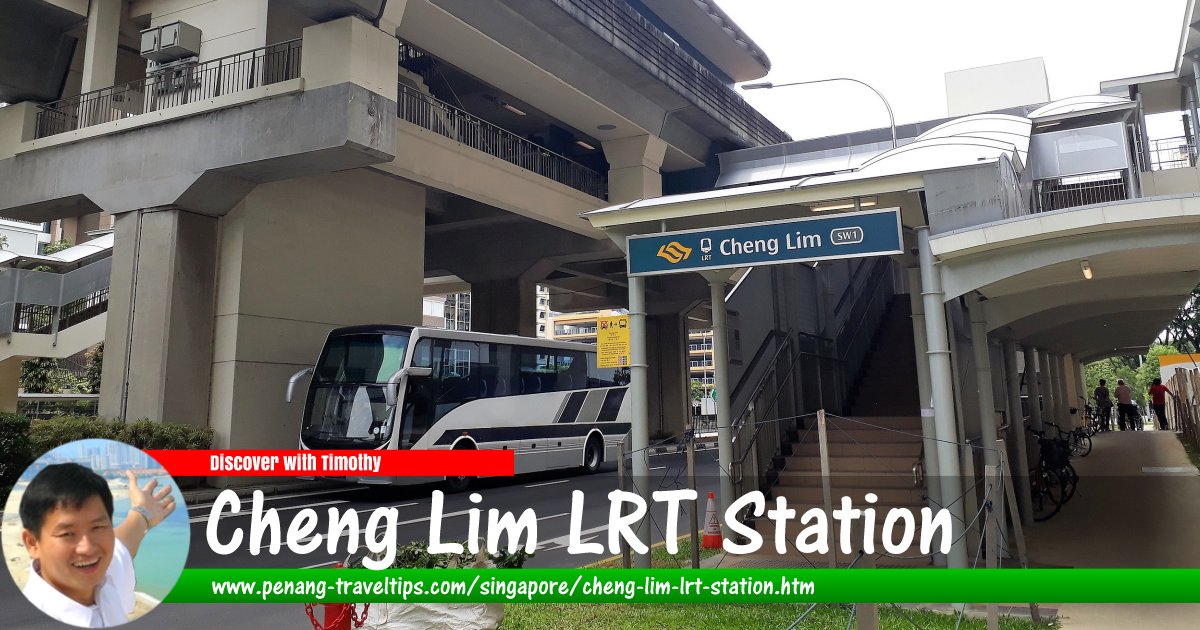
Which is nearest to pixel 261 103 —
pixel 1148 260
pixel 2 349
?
pixel 2 349

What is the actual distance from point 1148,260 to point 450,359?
41.0 feet

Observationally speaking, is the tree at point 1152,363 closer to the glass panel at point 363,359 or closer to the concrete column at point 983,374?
the concrete column at point 983,374

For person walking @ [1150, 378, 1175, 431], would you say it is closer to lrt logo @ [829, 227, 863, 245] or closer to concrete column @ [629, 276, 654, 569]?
lrt logo @ [829, 227, 863, 245]

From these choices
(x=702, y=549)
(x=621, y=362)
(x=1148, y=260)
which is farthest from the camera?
(x=621, y=362)

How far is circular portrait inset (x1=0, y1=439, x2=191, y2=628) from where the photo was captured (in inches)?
88.9

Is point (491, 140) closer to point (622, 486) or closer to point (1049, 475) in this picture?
point (1049, 475)

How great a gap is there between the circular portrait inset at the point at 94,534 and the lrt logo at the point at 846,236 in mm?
6119

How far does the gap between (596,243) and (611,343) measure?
21.6ft

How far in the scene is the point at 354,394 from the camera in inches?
612

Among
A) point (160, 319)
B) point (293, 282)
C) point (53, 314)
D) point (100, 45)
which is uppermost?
point (100, 45)

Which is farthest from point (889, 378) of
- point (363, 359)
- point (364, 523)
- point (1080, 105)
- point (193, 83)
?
point (193, 83)

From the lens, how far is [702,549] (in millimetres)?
9648

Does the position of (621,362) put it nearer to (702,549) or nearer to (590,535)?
(590,535)

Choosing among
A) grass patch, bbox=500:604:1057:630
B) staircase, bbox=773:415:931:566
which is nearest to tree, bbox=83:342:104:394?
staircase, bbox=773:415:931:566
